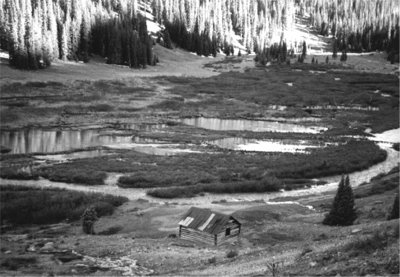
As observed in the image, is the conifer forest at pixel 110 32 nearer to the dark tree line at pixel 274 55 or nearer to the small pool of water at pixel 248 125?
the dark tree line at pixel 274 55

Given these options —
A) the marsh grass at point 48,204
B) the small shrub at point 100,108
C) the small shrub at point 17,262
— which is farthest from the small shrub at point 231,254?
the small shrub at point 100,108

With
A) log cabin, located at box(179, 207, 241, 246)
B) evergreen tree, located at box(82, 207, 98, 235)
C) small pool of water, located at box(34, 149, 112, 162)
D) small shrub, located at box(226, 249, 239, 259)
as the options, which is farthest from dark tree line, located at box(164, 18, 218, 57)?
small shrub, located at box(226, 249, 239, 259)

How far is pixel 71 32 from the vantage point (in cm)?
12125

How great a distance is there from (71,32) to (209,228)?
3984 inches

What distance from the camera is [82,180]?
47.5 metres

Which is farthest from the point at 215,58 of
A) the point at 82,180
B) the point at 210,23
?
the point at 82,180

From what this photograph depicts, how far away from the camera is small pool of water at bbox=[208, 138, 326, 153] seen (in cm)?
6419

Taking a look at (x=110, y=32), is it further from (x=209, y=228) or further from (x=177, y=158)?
(x=209, y=228)

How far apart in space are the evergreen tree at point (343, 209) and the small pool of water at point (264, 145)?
30.2 meters

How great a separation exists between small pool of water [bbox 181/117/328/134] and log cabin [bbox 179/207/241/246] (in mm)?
44871

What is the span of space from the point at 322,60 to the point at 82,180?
141 meters

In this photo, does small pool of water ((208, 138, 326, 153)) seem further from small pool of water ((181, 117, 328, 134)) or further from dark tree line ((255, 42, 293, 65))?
dark tree line ((255, 42, 293, 65))

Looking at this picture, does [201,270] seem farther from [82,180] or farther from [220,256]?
[82,180]

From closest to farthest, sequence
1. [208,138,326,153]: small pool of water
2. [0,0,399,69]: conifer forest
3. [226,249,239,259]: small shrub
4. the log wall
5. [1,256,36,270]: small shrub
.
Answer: [226,249,239,259]: small shrub, [1,256,36,270]: small shrub, the log wall, [208,138,326,153]: small pool of water, [0,0,399,69]: conifer forest
